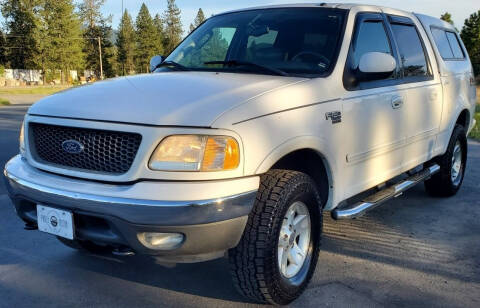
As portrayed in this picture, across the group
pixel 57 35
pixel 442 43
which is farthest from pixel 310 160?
pixel 57 35

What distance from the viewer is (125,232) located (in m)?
2.46

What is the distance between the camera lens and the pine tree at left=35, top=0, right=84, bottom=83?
2349 inches

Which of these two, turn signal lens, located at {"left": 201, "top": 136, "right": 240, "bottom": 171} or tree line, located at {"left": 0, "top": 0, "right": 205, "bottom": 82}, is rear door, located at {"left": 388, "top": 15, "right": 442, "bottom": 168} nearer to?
turn signal lens, located at {"left": 201, "top": 136, "right": 240, "bottom": 171}

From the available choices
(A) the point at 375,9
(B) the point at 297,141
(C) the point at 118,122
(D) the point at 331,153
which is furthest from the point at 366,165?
(C) the point at 118,122

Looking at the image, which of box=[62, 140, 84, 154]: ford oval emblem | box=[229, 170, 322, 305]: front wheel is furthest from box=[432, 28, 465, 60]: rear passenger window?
box=[62, 140, 84, 154]: ford oval emblem

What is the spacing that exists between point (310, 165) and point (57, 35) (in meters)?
64.4

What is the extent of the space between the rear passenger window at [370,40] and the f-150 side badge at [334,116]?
1.63ft

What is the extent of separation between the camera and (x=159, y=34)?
8256 cm

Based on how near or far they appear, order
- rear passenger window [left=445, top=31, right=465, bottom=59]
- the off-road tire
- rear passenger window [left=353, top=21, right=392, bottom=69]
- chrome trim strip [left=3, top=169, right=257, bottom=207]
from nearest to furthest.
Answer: chrome trim strip [left=3, top=169, right=257, bottom=207], rear passenger window [left=353, top=21, right=392, bottom=69], the off-road tire, rear passenger window [left=445, top=31, right=465, bottom=59]

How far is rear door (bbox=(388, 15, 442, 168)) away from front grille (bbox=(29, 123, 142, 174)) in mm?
2442

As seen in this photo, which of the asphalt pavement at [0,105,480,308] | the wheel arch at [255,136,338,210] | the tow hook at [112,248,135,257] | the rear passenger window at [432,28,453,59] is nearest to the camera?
the tow hook at [112,248,135,257]

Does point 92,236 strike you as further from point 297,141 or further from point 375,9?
point 375,9

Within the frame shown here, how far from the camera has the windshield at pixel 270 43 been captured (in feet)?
11.4

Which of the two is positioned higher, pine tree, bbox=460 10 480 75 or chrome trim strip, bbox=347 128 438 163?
pine tree, bbox=460 10 480 75
